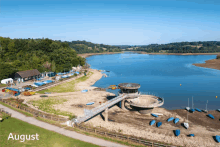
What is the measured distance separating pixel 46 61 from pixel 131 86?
70.7 metres

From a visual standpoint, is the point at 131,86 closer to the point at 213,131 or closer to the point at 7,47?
the point at 213,131

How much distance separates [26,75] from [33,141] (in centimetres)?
5634

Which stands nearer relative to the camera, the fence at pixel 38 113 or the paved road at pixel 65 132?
the paved road at pixel 65 132

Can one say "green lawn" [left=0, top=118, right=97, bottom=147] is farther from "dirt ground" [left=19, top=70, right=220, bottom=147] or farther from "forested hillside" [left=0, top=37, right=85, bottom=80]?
"forested hillside" [left=0, top=37, right=85, bottom=80]

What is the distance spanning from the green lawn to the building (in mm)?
45201

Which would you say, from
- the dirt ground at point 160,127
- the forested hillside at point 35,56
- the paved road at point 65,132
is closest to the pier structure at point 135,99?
the dirt ground at point 160,127

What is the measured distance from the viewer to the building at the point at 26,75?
75.6 metres

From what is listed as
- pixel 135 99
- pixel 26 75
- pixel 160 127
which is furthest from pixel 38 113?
pixel 26 75

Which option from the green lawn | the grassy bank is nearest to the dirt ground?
the grassy bank

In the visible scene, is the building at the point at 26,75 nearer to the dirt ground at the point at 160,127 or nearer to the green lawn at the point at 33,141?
the dirt ground at the point at 160,127

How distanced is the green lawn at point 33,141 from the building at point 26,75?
45.2 metres

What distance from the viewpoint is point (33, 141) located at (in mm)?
29375

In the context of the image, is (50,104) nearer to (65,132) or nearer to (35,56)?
(65,132)

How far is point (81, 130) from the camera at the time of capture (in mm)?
32750
